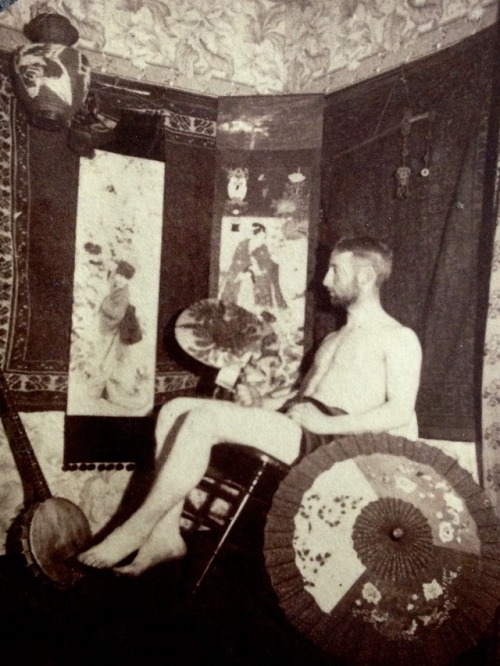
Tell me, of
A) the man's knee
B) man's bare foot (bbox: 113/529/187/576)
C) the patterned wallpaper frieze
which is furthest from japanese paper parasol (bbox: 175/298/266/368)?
the patterned wallpaper frieze

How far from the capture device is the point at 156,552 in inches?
79.0

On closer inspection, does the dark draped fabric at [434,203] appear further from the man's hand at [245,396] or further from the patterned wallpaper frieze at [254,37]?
the man's hand at [245,396]

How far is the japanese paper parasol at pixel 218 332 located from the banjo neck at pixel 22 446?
2.16 feet

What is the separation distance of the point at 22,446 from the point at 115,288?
27.8 inches

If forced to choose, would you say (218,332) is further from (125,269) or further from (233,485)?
(233,485)

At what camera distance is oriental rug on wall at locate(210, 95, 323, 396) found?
102 inches

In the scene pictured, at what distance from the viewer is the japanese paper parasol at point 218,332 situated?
231 centimetres

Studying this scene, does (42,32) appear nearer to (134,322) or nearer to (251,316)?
(134,322)

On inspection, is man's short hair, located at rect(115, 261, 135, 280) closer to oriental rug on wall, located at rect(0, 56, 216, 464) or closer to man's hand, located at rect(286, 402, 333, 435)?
oriental rug on wall, located at rect(0, 56, 216, 464)

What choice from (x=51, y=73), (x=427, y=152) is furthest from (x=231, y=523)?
(x=51, y=73)

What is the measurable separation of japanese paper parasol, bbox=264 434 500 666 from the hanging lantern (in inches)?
62.7

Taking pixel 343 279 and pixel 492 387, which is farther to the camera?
pixel 343 279

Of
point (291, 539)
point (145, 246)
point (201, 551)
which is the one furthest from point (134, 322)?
point (291, 539)

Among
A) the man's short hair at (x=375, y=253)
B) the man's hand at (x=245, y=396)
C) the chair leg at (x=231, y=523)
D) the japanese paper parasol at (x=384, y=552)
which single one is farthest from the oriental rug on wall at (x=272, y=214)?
the japanese paper parasol at (x=384, y=552)
